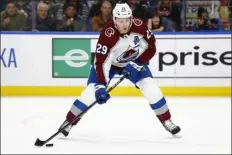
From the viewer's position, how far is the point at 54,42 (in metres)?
6.29

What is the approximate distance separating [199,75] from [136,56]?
248 cm

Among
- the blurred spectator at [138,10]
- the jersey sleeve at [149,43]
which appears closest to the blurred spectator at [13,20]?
the blurred spectator at [138,10]

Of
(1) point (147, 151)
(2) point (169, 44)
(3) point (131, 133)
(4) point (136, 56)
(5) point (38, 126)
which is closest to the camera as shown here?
(1) point (147, 151)

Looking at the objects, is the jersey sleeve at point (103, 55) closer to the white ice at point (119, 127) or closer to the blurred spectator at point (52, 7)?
the white ice at point (119, 127)

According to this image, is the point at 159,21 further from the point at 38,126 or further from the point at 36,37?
the point at 38,126

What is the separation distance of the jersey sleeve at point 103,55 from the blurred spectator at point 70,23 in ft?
8.72

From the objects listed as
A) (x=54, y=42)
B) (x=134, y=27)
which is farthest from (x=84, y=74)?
(x=134, y=27)

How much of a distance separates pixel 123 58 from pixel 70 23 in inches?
99.6

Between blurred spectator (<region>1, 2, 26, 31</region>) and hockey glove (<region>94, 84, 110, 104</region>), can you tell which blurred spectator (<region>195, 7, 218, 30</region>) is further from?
hockey glove (<region>94, 84, 110, 104</region>)

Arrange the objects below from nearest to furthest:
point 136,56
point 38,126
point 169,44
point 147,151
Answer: point 147,151
point 136,56
point 38,126
point 169,44

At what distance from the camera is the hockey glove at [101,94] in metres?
3.61

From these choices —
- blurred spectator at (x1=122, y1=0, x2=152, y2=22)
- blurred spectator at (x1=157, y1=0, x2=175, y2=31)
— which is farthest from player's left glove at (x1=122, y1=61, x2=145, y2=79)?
blurred spectator at (x1=157, y1=0, x2=175, y2=31)

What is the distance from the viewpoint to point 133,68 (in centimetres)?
388

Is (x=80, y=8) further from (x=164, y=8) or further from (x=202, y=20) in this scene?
(x=202, y=20)
